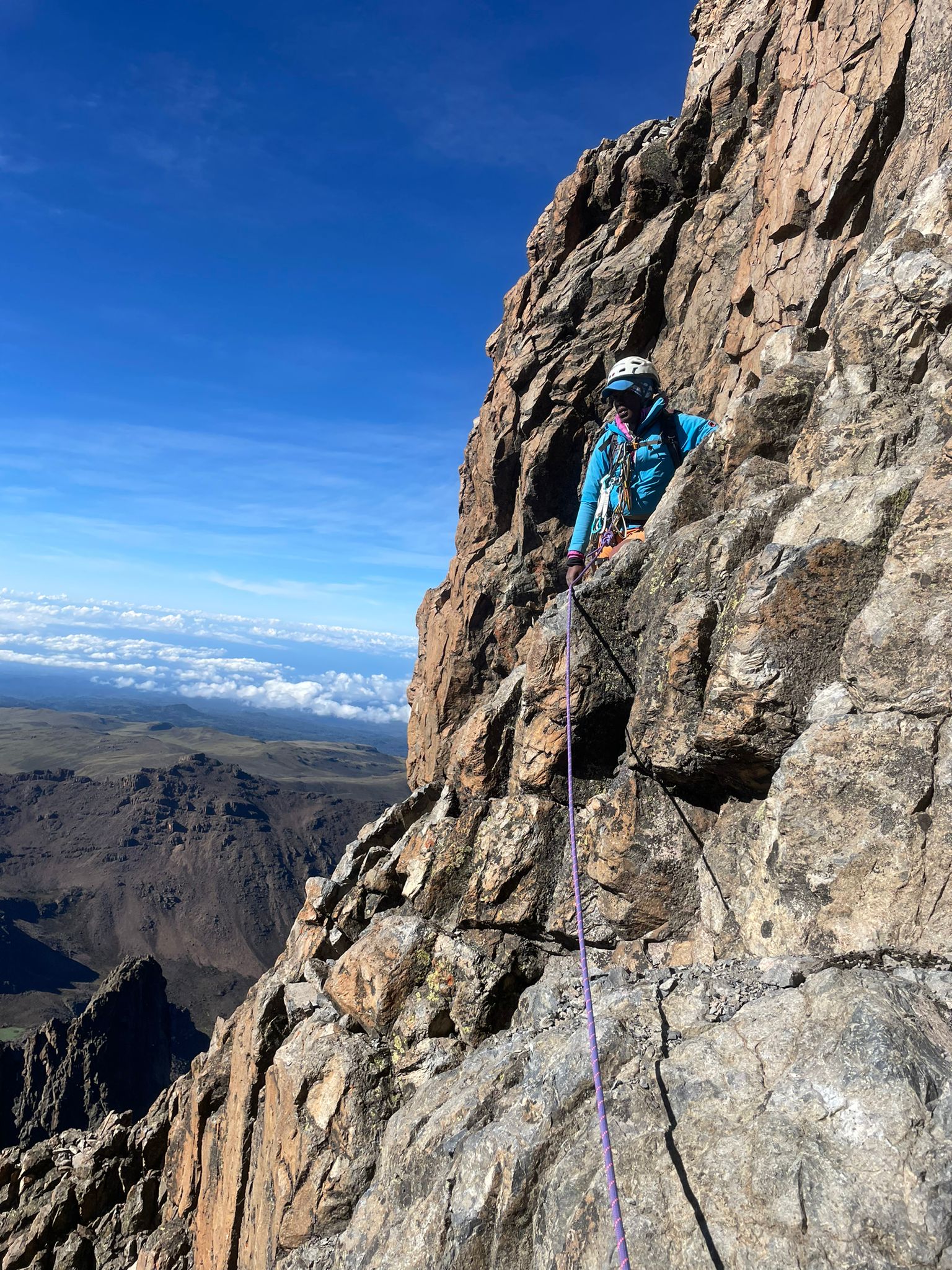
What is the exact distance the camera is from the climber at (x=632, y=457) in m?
16.4

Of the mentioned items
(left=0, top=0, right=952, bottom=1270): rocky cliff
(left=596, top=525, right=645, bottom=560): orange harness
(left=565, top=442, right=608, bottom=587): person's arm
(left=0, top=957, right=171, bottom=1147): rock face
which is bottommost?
(left=0, top=957, right=171, bottom=1147): rock face

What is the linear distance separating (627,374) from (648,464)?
2206mm

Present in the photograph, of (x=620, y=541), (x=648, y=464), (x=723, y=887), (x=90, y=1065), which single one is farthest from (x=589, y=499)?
(x=90, y=1065)

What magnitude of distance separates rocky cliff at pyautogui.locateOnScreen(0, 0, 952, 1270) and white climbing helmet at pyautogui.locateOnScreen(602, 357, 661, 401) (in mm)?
2856

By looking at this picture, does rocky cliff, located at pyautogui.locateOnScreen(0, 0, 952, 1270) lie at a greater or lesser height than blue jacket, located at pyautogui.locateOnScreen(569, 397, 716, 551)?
lesser

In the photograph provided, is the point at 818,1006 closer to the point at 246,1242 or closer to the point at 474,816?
the point at 474,816

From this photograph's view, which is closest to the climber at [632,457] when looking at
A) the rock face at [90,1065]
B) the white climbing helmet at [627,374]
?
the white climbing helmet at [627,374]

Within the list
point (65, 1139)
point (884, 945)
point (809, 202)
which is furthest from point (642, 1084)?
point (65, 1139)

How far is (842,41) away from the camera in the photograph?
1811 centimetres

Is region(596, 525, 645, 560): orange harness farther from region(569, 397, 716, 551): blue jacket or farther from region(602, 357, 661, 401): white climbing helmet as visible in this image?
region(602, 357, 661, 401): white climbing helmet

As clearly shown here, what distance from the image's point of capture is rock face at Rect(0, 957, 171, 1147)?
85.9 meters

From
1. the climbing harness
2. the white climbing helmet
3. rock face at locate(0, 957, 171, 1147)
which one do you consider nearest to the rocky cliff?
the climbing harness

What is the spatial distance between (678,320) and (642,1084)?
28.1 meters

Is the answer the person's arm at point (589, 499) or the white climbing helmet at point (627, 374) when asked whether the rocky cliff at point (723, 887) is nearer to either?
the person's arm at point (589, 499)
